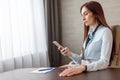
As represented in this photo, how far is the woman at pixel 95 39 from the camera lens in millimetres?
2072

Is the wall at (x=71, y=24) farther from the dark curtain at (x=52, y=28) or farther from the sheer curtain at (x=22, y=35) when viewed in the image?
the sheer curtain at (x=22, y=35)

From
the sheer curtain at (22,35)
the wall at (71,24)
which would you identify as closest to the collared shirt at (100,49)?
the sheer curtain at (22,35)

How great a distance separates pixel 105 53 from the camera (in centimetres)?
206

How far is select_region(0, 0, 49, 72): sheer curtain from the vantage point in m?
2.93

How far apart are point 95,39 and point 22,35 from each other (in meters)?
1.26

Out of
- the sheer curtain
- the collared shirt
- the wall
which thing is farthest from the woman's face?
the wall

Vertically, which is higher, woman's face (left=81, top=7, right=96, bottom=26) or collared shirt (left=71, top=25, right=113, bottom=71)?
woman's face (left=81, top=7, right=96, bottom=26)

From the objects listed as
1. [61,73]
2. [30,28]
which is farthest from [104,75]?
[30,28]

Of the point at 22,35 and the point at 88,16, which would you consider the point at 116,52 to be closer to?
the point at 88,16

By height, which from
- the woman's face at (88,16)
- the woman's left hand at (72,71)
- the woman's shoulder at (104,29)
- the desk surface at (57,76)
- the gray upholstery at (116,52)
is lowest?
the desk surface at (57,76)

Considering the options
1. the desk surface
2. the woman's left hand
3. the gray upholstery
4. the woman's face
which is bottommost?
the desk surface

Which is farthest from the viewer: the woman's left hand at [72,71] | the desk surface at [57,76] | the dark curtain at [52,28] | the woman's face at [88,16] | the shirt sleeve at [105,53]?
the dark curtain at [52,28]

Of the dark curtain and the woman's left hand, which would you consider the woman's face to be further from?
the dark curtain

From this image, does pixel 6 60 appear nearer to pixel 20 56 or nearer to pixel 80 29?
pixel 20 56
